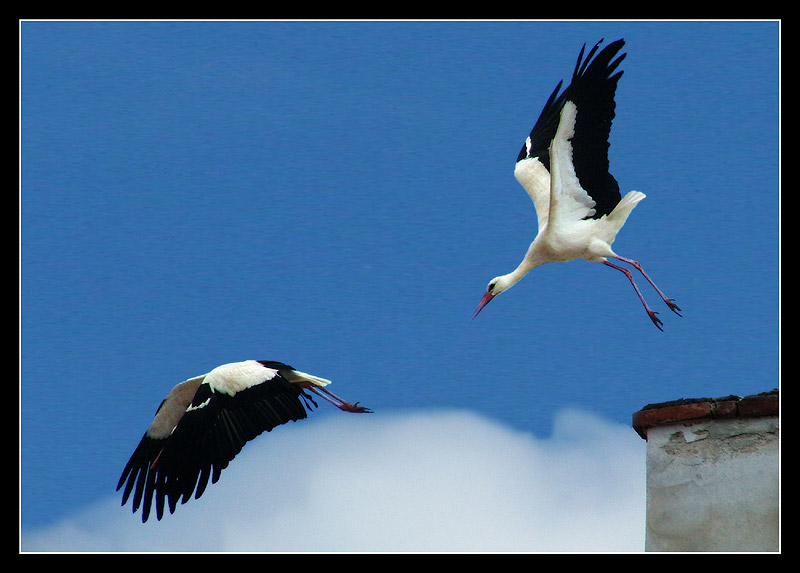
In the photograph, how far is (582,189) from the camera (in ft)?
34.3

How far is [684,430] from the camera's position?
785cm

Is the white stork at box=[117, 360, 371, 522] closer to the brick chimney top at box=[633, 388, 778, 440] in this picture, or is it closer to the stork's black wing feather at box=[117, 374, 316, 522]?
the stork's black wing feather at box=[117, 374, 316, 522]

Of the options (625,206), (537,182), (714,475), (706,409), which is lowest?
(714,475)

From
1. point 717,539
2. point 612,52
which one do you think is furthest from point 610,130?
point 717,539

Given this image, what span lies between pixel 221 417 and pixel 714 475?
369cm

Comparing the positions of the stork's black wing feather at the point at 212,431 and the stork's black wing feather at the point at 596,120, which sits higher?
the stork's black wing feather at the point at 596,120

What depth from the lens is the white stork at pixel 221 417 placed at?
31.7 feet

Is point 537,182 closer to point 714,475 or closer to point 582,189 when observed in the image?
point 582,189

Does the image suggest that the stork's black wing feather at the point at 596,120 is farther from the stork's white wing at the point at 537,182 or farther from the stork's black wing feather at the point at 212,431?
the stork's black wing feather at the point at 212,431

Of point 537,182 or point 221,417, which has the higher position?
point 537,182

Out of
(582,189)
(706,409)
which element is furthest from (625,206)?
(706,409)

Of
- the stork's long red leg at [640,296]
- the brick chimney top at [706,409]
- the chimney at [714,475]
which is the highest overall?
the stork's long red leg at [640,296]

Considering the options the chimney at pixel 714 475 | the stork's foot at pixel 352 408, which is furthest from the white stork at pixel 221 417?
the chimney at pixel 714 475

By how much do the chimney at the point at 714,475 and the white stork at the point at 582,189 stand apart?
2.63 meters
